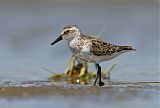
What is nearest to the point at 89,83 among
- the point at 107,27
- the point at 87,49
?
the point at 87,49

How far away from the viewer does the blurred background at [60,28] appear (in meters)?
12.3

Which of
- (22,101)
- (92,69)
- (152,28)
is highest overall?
(152,28)

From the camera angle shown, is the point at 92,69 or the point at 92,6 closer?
the point at 92,69

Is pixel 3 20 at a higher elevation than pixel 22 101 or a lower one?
higher

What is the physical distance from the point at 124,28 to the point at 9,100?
6.94 m

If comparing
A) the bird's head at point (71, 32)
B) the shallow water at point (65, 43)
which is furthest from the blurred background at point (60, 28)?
the bird's head at point (71, 32)

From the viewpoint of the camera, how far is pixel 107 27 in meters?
16.1

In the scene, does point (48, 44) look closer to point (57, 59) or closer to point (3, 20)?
point (57, 59)

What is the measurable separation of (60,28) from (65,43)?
112 cm

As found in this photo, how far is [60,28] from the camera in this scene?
1584 cm

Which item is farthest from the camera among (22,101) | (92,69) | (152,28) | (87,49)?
(152,28)

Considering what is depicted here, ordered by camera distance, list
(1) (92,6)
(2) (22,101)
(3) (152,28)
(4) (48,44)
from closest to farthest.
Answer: (2) (22,101)
(4) (48,44)
(3) (152,28)
(1) (92,6)

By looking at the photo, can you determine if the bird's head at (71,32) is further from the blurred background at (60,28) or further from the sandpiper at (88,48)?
the blurred background at (60,28)

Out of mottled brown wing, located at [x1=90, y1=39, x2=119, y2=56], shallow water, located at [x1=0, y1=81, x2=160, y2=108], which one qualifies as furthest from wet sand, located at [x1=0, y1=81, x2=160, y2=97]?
mottled brown wing, located at [x1=90, y1=39, x2=119, y2=56]
